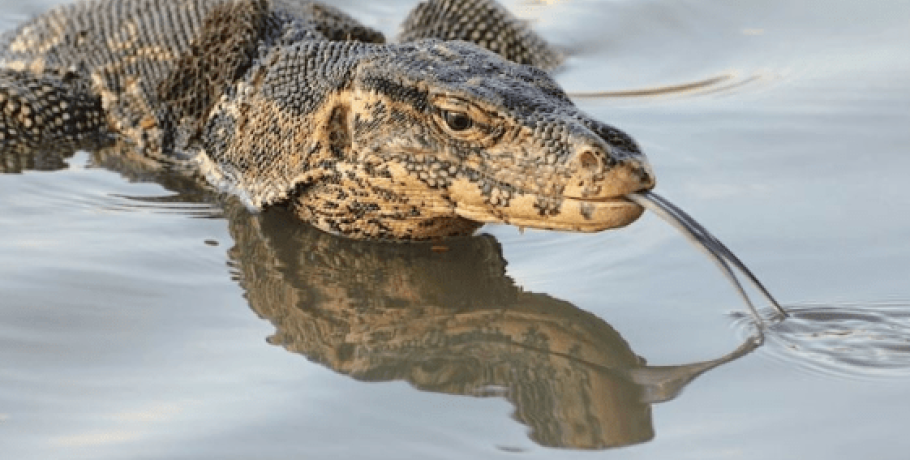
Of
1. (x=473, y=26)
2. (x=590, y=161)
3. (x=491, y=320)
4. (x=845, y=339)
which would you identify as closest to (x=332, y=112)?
(x=491, y=320)

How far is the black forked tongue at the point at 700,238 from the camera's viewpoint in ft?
19.4

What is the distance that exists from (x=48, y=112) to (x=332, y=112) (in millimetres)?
2399

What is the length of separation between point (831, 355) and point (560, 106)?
1427mm

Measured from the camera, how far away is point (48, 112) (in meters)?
9.01

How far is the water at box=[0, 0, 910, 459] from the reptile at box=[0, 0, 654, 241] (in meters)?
0.25

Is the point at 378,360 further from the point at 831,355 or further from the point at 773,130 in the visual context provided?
the point at 773,130

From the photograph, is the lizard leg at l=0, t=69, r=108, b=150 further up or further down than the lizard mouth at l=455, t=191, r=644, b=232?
further up

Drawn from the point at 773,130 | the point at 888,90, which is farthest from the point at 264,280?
the point at 888,90

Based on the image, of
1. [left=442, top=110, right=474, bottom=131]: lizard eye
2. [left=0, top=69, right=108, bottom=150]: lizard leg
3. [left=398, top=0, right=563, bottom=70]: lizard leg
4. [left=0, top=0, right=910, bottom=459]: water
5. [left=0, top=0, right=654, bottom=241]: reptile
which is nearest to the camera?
[left=0, top=0, right=910, bottom=459]: water

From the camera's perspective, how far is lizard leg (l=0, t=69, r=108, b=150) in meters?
8.88

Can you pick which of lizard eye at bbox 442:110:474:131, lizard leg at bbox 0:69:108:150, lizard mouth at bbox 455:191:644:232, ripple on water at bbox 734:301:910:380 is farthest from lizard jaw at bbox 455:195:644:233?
lizard leg at bbox 0:69:108:150

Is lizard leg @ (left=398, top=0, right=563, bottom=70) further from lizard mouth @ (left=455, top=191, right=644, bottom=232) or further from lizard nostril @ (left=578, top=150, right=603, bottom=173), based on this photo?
lizard nostril @ (left=578, top=150, right=603, bottom=173)

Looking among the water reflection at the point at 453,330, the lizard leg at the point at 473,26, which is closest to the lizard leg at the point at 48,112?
the water reflection at the point at 453,330

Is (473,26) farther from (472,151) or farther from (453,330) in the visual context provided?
(453,330)
